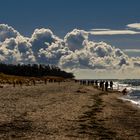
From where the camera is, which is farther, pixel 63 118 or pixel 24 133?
pixel 63 118

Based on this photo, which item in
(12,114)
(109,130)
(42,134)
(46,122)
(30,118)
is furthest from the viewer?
(12,114)

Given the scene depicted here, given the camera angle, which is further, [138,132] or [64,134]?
[138,132]

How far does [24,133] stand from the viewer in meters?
23.0

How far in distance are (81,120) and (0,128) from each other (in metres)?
8.47

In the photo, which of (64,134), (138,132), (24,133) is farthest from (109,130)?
(24,133)

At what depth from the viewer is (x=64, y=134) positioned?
23141 millimetres

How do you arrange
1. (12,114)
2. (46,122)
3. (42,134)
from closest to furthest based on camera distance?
(42,134), (46,122), (12,114)

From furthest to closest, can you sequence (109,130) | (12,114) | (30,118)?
(12,114) → (30,118) → (109,130)

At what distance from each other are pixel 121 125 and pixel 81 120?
3.37m

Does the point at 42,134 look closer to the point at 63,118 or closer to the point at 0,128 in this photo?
the point at 0,128

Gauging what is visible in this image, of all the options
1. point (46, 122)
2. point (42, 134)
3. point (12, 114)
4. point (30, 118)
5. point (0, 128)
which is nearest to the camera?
point (42, 134)

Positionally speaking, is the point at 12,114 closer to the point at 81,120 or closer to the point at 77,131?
the point at 81,120

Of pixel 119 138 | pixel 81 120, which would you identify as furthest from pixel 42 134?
pixel 81 120

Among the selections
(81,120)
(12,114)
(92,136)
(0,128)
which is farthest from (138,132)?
(12,114)
